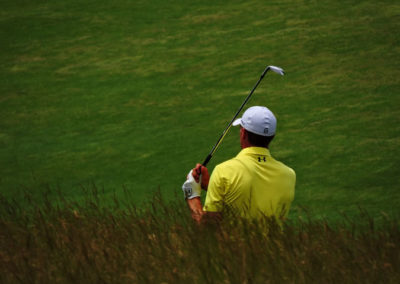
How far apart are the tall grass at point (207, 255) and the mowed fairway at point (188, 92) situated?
288 centimetres

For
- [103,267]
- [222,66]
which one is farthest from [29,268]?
[222,66]

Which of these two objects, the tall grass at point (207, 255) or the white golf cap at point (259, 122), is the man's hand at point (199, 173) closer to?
the tall grass at point (207, 255)

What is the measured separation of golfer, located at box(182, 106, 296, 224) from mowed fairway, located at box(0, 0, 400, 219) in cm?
365

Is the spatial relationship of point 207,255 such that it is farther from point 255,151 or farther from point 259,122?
point 259,122

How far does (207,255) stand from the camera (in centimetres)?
464

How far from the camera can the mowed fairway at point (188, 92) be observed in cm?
1131

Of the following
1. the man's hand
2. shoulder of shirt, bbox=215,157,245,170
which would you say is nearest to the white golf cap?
shoulder of shirt, bbox=215,157,245,170

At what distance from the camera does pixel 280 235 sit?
4742 mm

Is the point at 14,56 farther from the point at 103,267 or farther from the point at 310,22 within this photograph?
the point at 103,267

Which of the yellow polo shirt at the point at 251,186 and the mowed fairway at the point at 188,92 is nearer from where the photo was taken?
the yellow polo shirt at the point at 251,186

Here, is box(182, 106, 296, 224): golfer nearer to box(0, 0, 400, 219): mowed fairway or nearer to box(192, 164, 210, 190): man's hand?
box(192, 164, 210, 190): man's hand

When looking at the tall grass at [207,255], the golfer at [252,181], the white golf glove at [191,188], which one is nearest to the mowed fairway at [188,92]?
the tall grass at [207,255]

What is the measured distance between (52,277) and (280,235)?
1622mm

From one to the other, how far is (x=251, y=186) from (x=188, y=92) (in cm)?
1069
